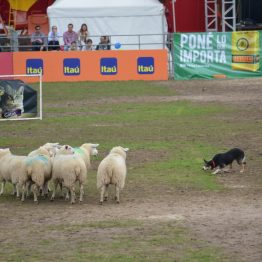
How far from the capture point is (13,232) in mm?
10711

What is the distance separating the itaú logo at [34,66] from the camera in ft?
109

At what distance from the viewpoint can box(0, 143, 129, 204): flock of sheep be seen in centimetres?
1233

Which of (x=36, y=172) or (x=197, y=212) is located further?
(x=36, y=172)

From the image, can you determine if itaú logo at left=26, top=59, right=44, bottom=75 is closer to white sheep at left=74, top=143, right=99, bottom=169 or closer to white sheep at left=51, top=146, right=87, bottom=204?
white sheep at left=74, top=143, right=99, bottom=169

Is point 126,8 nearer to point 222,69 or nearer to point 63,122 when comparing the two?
point 222,69

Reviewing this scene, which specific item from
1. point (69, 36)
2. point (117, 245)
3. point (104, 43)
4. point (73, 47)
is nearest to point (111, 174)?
point (117, 245)

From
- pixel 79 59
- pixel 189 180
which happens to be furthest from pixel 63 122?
pixel 79 59

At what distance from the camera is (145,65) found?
33.3m

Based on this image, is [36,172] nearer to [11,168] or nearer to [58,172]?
[58,172]

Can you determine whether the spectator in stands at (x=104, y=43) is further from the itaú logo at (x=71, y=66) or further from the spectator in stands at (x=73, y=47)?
the itaú logo at (x=71, y=66)

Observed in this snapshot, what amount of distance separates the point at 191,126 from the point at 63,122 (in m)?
3.34

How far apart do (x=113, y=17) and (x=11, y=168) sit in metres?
25.9

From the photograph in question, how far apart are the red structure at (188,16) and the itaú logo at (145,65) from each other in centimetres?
832

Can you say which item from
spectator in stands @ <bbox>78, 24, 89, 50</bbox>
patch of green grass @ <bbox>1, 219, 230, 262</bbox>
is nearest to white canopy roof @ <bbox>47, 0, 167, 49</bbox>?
spectator in stands @ <bbox>78, 24, 89, 50</bbox>
